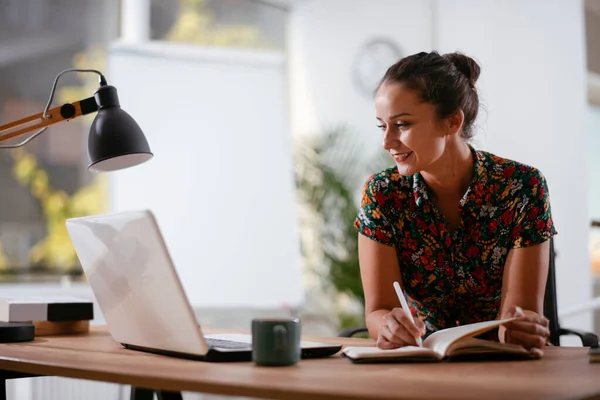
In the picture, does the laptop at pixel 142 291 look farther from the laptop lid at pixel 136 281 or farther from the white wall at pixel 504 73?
the white wall at pixel 504 73

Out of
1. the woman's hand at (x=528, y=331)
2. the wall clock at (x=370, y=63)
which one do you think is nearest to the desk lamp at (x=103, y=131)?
the woman's hand at (x=528, y=331)

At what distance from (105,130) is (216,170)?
2.37m

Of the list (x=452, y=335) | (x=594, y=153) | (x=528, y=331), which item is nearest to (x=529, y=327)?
(x=528, y=331)

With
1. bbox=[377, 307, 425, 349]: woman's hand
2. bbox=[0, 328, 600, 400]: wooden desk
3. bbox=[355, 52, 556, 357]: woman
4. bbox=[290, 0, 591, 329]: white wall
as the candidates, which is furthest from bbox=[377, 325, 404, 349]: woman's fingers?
bbox=[290, 0, 591, 329]: white wall

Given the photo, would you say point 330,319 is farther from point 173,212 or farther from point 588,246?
point 588,246

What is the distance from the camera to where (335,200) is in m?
4.03

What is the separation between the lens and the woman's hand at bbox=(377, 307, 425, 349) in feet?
4.55

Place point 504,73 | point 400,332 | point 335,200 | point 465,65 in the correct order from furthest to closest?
point 504,73, point 335,200, point 465,65, point 400,332

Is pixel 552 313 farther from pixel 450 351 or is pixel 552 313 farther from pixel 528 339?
pixel 450 351

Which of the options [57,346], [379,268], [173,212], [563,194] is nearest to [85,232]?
[57,346]

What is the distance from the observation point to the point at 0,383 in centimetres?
147

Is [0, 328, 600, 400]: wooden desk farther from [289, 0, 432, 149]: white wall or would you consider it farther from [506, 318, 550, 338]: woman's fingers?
[289, 0, 432, 149]: white wall

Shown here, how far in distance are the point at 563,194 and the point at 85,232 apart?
3.51 meters

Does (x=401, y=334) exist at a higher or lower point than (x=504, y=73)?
lower
